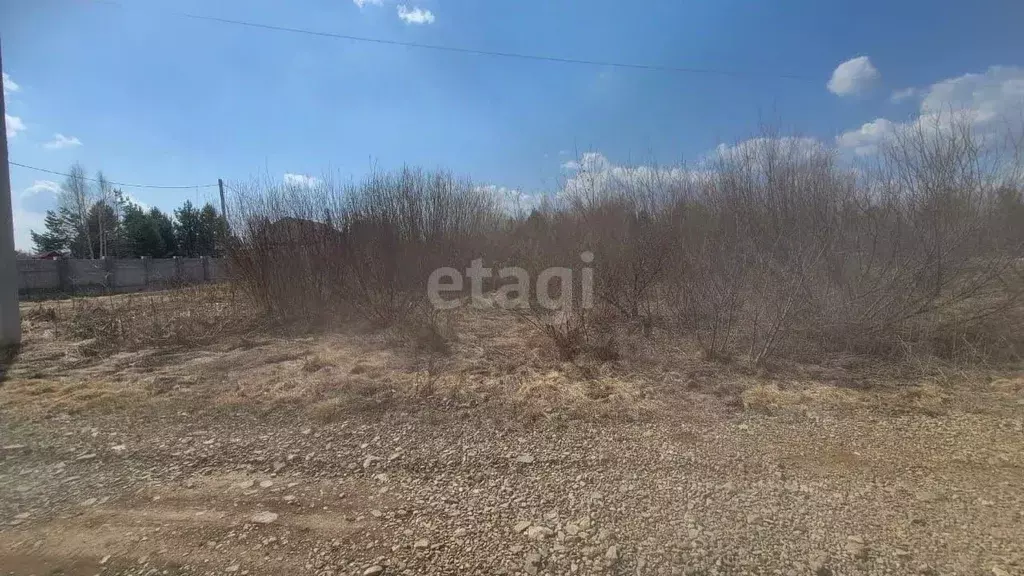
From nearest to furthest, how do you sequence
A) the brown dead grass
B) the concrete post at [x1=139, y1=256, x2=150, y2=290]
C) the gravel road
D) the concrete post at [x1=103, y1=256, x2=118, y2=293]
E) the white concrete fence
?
Result: the gravel road, the brown dead grass, the white concrete fence, the concrete post at [x1=103, y1=256, x2=118, y2=293], the concrete post at [x1=139, y1=256, x2=150, y2=290]

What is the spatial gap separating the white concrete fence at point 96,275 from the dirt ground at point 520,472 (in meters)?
14.5

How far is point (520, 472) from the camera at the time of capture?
2.71 m

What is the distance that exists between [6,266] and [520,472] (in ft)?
29.5

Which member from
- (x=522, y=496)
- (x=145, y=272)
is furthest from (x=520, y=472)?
(x=145, y=272)

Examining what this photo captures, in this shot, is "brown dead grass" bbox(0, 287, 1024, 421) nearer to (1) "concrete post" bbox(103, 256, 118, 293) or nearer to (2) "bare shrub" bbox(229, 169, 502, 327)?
(2) "bare shrub" bbox(229, 169, 502, 327)

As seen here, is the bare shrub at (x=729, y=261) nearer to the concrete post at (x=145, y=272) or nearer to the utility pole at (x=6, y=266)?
the utility pole at (x=6, y=266)

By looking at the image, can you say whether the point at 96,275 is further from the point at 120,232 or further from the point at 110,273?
the point at 120,232

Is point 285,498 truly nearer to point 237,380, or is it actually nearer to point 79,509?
point 79,509

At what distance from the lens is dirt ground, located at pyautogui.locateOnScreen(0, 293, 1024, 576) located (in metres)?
1.96

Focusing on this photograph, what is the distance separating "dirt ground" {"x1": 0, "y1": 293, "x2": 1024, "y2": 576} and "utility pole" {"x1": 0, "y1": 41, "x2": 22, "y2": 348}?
8.50 ft

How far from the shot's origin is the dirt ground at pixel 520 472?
196 cm

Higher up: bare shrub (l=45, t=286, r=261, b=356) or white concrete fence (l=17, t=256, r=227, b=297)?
white concrete fence (l=17, t=256, r=227, b=297)

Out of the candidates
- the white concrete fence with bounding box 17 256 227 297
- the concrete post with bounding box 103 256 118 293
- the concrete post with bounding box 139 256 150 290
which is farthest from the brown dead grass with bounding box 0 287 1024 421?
the concrete post with bounding box 139 256 150 290

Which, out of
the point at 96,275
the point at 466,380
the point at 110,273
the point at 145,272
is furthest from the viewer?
the point at 145,272
